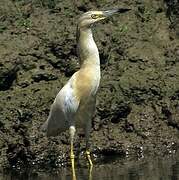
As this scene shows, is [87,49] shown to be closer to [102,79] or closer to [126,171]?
[126,171]

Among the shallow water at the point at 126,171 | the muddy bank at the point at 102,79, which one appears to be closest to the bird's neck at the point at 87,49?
the shallow water at the point at 126,171

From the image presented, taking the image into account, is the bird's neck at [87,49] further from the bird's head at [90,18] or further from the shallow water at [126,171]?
the shallow water at [126,171]

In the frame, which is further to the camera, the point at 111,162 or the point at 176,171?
the point at 111,162

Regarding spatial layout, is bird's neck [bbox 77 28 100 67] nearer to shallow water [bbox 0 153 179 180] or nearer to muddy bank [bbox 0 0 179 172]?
shallow water [bbox 0 153 179 180]

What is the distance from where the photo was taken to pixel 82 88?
10695mm

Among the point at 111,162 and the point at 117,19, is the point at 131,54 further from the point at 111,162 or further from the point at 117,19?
the point at 111,162

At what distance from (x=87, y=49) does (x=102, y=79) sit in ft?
13.6

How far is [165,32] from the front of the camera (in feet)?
52.7

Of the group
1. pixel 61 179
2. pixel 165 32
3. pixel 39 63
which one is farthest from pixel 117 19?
pixel 61 179

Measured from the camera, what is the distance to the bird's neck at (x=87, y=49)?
34.9ft

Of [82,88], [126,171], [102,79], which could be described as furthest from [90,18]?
[102,79]

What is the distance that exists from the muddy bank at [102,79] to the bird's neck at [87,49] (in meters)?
3.40

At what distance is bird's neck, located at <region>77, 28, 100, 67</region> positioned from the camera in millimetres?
10635

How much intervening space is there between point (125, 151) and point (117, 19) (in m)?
3.47
